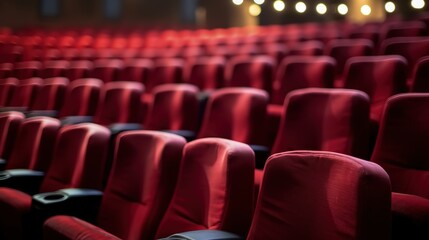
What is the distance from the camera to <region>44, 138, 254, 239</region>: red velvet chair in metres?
0.37

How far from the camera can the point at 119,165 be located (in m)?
0.49

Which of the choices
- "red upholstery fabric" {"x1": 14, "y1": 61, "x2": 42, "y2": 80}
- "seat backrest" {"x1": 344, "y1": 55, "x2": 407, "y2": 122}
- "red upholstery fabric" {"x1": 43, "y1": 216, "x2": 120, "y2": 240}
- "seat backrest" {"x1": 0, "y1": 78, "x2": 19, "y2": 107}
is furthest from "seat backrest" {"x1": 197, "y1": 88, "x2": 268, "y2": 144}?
"red upholstery fabric" {"x1": 14, "y1": 61, "x2": 42, "y2": 80}

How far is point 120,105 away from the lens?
83cm

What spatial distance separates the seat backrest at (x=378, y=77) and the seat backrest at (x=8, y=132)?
0.47 m

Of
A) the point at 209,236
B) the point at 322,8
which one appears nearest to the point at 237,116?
the point at 209,236

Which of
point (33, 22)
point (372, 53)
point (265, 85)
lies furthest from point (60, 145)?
point (33, 22)

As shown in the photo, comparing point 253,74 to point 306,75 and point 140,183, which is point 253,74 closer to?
point 306,75

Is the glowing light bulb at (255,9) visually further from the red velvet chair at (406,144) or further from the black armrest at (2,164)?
the red velvet chair at (406,144)

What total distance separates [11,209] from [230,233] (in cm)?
27

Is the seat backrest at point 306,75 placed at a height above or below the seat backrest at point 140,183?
above

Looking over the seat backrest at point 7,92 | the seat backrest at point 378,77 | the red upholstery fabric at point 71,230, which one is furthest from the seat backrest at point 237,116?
the seat backrest at point 7,92

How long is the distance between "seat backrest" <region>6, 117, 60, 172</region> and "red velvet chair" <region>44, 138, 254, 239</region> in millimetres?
231

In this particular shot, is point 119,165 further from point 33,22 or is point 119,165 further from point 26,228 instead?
point 33,22

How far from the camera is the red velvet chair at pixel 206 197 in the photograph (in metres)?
0.37
